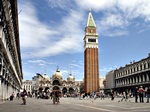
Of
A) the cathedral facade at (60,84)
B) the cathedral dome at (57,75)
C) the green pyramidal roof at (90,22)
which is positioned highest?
the green pyramidal roof at (90,22)

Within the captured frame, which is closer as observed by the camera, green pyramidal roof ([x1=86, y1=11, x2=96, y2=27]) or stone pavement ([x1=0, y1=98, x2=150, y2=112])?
stone pavement ([x1=0, y1=98, x2=150, y2=112])

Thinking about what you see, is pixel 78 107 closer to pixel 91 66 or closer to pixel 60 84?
pixel 91 66

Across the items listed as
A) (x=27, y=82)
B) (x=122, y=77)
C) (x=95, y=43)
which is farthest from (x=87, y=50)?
(x=27, y=82)

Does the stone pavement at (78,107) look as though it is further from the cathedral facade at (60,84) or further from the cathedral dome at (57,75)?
the cathedral dome at (57,75)

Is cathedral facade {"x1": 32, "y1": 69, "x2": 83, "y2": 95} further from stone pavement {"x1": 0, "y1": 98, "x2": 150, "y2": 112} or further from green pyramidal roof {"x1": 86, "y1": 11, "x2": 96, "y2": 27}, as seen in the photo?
stone pavement {"x1": 0, "y1": 98, "x2": 150, "y2": 112}

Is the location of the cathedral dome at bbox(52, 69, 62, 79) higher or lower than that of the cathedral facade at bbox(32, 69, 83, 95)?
higher

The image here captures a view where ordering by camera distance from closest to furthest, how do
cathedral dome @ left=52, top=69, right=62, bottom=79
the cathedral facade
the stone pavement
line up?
1. the stone pavement
2. the cathedral facade
3. cathedral dome @ left=52, top=69, right=62, bottom=79

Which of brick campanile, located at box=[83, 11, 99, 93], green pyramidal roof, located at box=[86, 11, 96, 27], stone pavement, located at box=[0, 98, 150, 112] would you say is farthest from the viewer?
green pyramidal roof, located at box=[86, 11, 96, 27]

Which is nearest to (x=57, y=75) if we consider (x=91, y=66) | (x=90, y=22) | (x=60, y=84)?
(x=60, y=84)

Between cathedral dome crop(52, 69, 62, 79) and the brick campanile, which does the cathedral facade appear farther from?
the brick campanile

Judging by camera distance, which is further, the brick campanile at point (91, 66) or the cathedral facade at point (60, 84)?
the cathedral facade at point (60, 84)

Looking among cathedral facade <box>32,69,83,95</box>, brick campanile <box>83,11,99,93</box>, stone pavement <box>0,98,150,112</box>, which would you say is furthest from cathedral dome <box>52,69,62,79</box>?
stone pavement <box>0,98,150,112</box>

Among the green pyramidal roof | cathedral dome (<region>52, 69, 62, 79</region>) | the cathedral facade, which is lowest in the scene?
the cathedral facade

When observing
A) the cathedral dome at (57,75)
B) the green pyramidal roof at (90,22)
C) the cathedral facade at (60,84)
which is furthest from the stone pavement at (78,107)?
the cathedral dome at (57,75)
